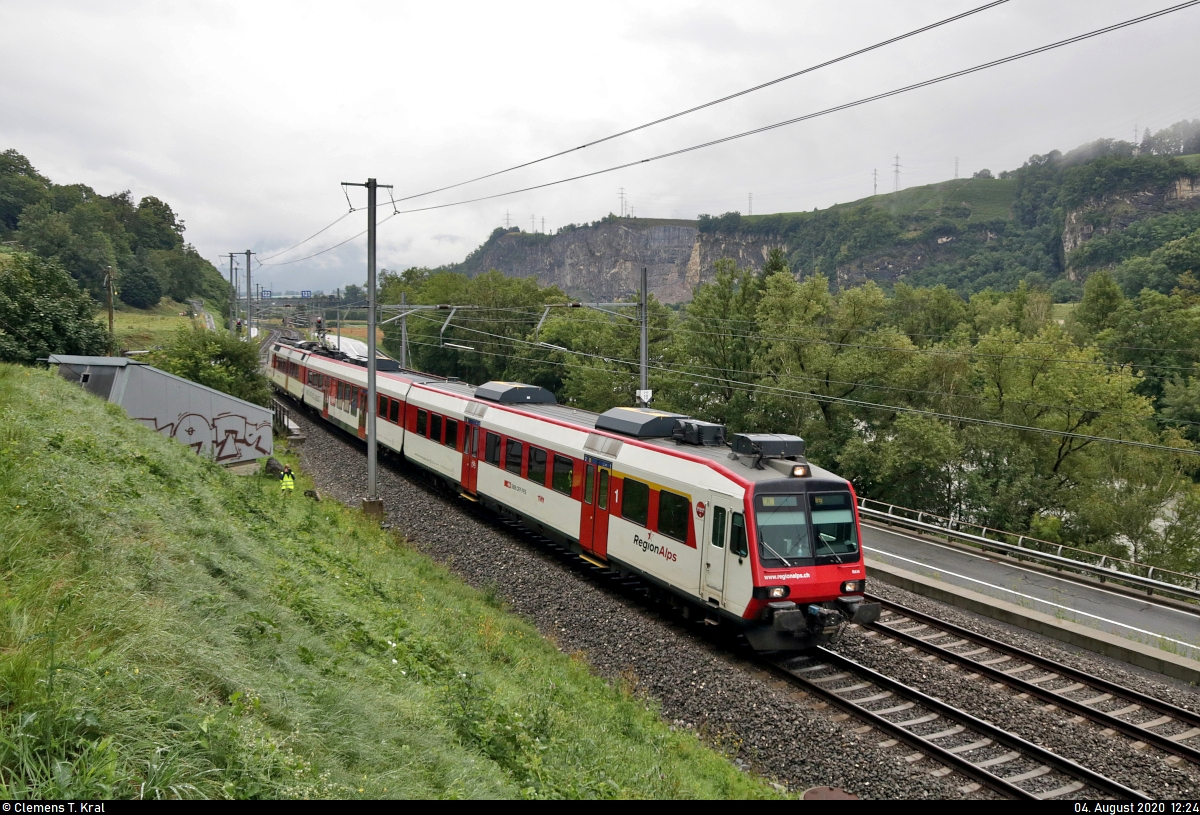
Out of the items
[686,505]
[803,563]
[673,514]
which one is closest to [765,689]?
[803,563]

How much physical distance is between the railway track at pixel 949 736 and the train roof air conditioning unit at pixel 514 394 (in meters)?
10.6

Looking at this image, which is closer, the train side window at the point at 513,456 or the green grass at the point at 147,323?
the train side window at the point at 513,456

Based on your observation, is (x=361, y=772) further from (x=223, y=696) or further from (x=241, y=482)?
(x=241, y=482)

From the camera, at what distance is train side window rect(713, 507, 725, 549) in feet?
38.8

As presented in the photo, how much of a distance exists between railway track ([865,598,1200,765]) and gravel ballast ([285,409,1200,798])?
0.30 metres

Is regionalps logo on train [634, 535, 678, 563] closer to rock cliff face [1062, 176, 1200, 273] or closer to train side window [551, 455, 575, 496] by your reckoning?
train side window [551, 455, 575, 496]

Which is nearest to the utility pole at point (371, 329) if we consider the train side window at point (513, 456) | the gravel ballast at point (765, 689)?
the gravel ballast at point (765, 689)

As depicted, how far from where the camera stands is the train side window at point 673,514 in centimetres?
1266

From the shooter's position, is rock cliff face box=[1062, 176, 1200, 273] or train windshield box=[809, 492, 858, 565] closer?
train windshield box=[809, 492, 858, 565]

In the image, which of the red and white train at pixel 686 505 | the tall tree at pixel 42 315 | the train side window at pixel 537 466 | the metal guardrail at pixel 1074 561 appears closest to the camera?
the red and white train at pixel 686 505

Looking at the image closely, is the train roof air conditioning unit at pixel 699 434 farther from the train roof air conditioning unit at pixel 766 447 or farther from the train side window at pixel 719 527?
the train side window at pixel 719 527

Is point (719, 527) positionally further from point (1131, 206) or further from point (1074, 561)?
point (1131, 206)

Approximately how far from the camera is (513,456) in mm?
18469

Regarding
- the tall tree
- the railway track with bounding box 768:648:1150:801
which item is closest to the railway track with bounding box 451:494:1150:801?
the railway track with bounding box 768:648:1150:801
